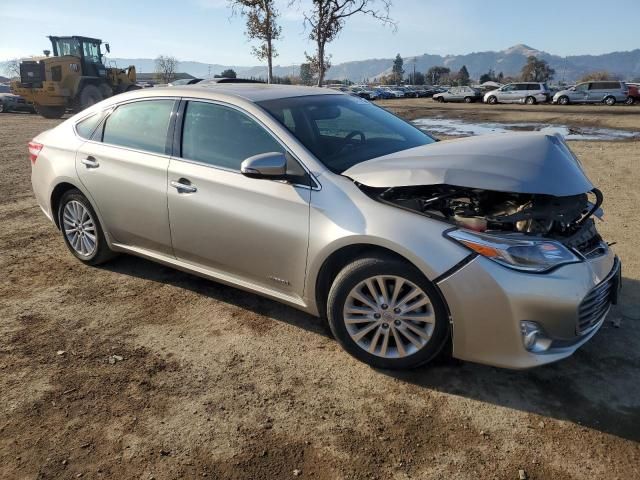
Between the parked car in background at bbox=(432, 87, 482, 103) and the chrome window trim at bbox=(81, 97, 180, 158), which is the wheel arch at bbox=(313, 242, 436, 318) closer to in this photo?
the chrome window trim at bbox=(81, 97, 180, 158)

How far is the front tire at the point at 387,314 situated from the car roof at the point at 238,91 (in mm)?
1563

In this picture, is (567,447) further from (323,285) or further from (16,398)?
(16,398)

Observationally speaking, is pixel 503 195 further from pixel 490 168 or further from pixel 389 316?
pixel 389 316

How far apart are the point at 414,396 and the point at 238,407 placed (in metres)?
1.00

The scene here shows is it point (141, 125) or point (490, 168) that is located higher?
point (141, 125)

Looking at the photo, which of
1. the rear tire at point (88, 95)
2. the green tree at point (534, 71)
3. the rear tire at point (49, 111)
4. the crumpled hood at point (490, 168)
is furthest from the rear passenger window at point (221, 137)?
the green tree at point (534, 71)

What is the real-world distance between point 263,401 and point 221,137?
1887 millimetres

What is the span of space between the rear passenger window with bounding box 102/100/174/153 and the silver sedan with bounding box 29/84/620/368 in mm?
14

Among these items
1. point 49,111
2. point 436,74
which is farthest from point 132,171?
point 436,74

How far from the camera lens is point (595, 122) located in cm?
2138

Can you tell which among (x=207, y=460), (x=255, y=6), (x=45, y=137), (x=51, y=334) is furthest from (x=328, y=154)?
(x=255, y=6)

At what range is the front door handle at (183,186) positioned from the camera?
3695mm

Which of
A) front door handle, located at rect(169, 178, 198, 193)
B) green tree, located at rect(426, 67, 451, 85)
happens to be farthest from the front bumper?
green tree, located at rect(426, 67, 451, 85)

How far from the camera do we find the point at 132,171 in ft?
13.3
